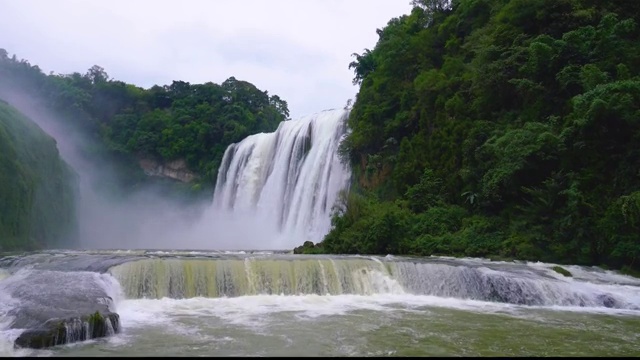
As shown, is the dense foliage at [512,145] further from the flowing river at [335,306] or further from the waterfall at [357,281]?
the waterfall at [357,281]

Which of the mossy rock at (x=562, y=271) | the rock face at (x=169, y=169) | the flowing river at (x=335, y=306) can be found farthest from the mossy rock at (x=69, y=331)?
the rock face at (x=169, y=169)

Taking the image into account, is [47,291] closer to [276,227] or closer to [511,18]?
[511,18]

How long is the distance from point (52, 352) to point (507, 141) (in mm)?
14920

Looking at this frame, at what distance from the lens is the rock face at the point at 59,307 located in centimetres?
725

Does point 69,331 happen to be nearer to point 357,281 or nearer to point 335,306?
point 335,306

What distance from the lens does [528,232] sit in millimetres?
16984

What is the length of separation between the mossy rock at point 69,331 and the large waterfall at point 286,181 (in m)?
17.7

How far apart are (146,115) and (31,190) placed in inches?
1150

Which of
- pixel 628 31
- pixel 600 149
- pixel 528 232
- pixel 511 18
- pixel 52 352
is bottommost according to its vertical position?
pixel 52 352

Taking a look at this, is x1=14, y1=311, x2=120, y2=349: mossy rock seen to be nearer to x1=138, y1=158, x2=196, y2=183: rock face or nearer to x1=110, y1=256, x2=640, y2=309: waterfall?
x1=110, y1=256, x2=640, y2=309: waterfall

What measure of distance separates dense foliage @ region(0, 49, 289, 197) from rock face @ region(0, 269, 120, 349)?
33.1 metres

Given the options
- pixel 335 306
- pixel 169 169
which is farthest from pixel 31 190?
pixel 169 169

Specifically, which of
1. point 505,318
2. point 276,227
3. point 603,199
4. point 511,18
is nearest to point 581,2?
point 511,18

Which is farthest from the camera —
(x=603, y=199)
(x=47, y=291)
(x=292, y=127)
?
(x=292, y=127)
